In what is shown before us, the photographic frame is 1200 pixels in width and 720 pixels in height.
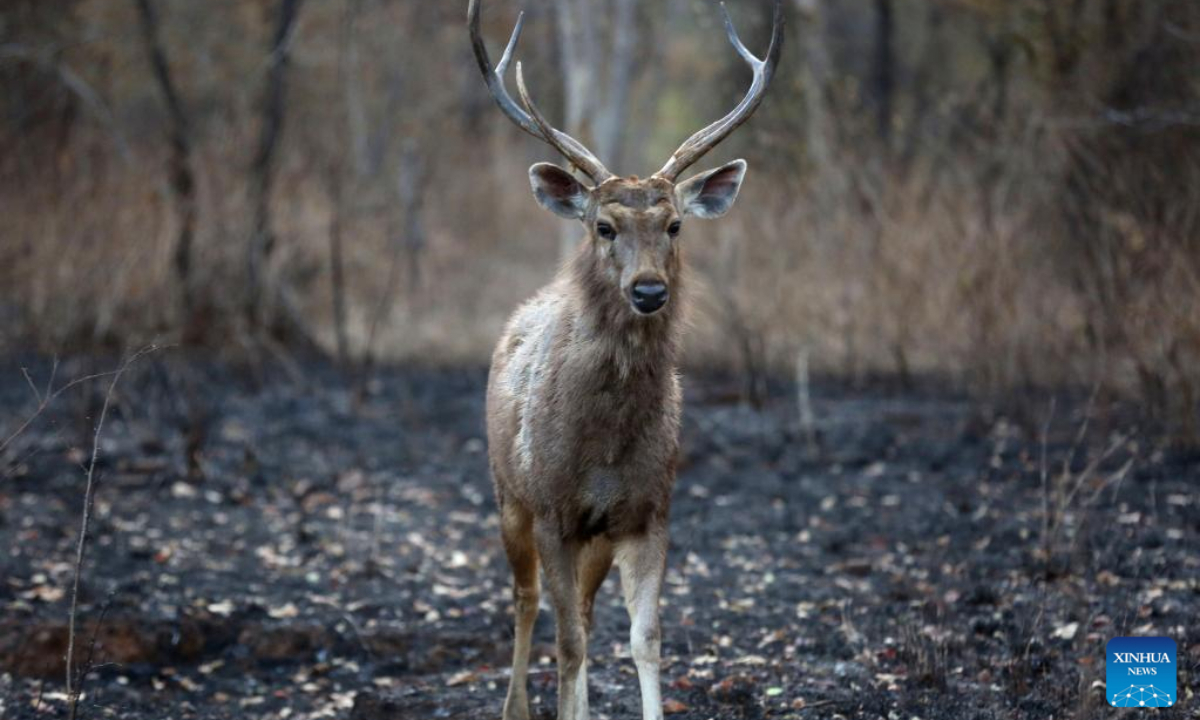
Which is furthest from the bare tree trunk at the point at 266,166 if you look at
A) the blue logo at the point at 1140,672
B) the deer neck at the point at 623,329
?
the blue logo at the point at 1140,672

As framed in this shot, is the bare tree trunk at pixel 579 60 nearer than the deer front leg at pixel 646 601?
No

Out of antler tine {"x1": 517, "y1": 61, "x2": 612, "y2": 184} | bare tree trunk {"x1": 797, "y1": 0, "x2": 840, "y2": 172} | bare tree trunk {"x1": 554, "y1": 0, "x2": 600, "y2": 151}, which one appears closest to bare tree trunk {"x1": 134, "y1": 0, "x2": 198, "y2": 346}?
bare tree trunk {"x1": 554, "y1": 0, "x2": 600, "y2": 151}

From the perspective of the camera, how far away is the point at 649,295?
214 inches

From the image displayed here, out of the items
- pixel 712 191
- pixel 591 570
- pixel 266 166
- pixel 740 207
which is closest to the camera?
pixel 591 570

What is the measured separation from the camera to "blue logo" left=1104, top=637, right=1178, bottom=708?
539 centimetres

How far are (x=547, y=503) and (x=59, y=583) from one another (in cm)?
334

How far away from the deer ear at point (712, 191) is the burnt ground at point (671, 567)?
2.12 meters

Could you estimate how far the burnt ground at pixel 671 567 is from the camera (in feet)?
20.4

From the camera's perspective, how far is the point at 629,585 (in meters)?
5.61

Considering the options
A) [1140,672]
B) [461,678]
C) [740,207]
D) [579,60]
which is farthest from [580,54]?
[1140,672]

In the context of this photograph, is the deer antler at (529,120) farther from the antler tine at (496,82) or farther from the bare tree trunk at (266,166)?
the bare tree trunk at (266,166)

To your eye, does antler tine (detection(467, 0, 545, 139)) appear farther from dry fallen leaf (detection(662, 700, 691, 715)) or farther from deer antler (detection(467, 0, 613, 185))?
dry fallen leaf (detection(662, 700, 691, 715))

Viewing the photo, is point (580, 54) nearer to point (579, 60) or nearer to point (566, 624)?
point (579, 60)

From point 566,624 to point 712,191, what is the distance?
2.07 meters
